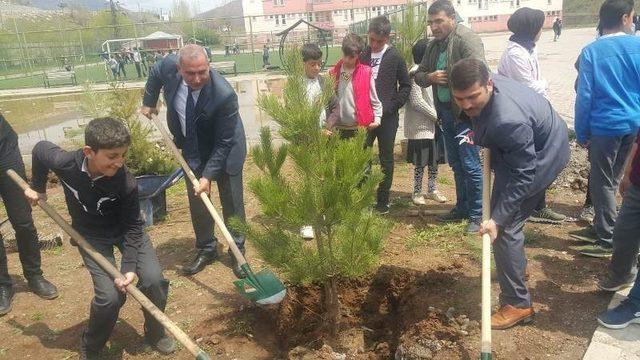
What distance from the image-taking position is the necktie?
3.68 meters

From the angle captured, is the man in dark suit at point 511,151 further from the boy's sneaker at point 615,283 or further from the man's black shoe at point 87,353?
the man's black shoe at point 87,353

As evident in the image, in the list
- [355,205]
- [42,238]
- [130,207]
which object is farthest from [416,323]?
[42,238]

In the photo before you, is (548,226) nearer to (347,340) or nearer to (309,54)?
(347,340)

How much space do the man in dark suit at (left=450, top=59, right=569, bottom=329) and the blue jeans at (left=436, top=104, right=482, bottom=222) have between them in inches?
46.8

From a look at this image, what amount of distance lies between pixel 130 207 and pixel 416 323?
6.38ft

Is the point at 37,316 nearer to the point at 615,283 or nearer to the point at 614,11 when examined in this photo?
the point at 615,283

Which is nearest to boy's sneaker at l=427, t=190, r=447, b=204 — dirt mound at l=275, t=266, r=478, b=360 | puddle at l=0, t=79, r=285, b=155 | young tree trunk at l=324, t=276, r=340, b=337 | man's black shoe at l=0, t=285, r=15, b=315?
dirt mound at l=275, t=266, r=478, b=360

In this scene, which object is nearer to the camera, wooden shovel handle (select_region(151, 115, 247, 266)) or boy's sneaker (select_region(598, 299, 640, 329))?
boy's sneaker (select_region(598, 299, 640, 329))

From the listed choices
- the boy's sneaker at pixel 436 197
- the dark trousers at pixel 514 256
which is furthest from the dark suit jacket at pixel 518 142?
the boy's sneaker at pixel 436 197

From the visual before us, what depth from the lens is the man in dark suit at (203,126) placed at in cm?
353

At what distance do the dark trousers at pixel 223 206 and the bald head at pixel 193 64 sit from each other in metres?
0.83

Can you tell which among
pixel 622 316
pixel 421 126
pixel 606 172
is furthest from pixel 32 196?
pixel 606 172

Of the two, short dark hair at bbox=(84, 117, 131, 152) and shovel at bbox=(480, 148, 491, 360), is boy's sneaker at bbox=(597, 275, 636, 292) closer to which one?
shovel at bbox=(480, 148, 491, 360)

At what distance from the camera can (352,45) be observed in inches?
163
